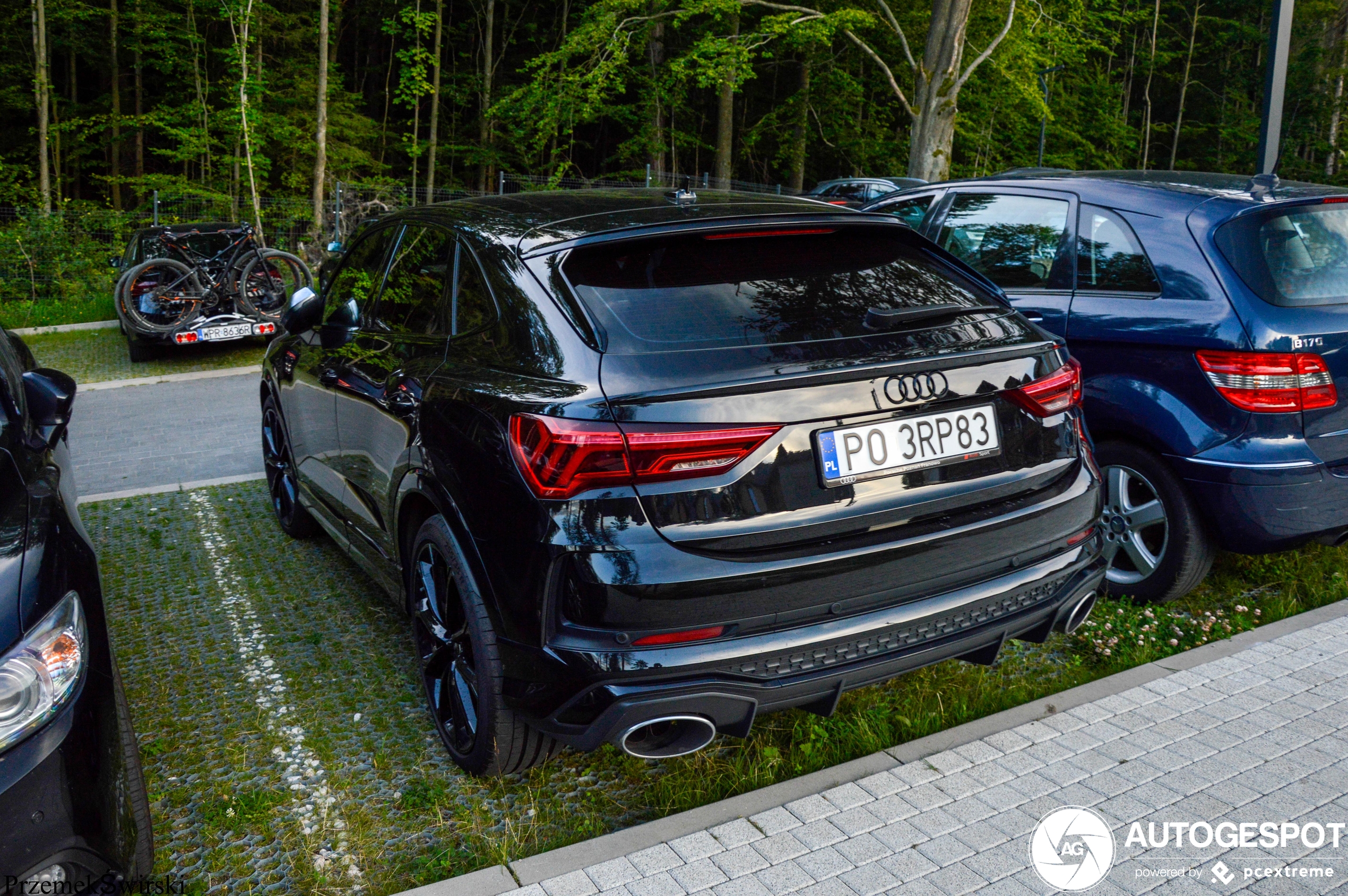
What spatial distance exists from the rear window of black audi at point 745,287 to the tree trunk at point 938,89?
17484 millimetres

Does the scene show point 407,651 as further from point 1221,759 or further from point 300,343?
point 1221,759

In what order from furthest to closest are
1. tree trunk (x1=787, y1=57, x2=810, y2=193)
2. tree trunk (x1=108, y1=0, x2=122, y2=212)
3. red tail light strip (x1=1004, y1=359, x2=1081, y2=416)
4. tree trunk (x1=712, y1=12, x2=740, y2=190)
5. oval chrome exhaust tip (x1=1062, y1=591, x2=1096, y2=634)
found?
tree trunk (x1=787, y1=57, x2=810, y2=193) → tree trunk (x1=712, y1=12, x2=740, y2=190) → tree trunk (x1=108, y1=0, x2=122, y2=212) → oval chrome exhaust tip (x1=1062, y1=591, x2=1096, y2=634) → red tail light strip (x1=1004, y1=359, x2=1081, y2=416)

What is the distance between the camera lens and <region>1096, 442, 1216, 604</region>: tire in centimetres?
437

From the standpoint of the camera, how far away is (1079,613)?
10.6ft

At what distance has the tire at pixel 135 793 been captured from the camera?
256 centimetres

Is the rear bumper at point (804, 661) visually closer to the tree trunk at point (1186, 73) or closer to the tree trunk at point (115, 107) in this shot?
the tree trunk at point (115, 107)

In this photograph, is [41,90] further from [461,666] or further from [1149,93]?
[1149,93]

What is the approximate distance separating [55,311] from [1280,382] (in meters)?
17.2

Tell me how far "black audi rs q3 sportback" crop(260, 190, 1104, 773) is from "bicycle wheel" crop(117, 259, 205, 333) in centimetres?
997

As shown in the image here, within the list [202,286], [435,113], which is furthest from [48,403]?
[435,113]

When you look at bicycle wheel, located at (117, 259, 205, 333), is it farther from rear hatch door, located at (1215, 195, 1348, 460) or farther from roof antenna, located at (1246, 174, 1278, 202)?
rear hatch door, located at (1215, 195, 1348, 460)

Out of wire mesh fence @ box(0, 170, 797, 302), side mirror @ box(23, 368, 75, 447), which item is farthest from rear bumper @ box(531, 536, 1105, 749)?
wire mesh fence @ box(0, 170, 797, 302)

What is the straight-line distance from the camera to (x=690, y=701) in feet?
8.51

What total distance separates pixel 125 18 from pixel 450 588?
3020cm
